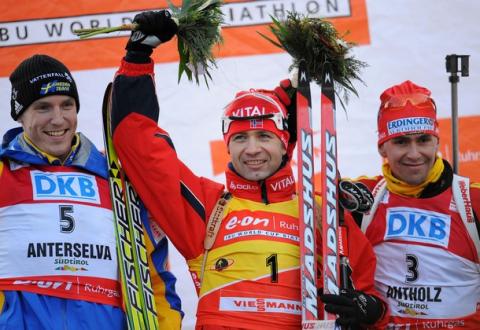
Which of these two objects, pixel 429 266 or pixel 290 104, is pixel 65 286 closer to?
pixel 290 104

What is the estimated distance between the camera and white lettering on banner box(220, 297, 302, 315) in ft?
12.2

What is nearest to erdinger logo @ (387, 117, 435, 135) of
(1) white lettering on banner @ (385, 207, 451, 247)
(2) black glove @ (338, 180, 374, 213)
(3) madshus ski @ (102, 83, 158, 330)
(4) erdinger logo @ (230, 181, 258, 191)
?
(1) white lettering on banner @ (385, 207, 451, 247)

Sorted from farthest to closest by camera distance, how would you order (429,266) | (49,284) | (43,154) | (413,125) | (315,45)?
(413,125) → (429,266) → (315,45) → (43,154) → (49,284)

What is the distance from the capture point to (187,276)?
514 cm

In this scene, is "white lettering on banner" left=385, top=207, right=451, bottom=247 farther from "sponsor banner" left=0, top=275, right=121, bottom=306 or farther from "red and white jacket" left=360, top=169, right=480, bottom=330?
"sponsor banner" left=0, top=275, right=121, bottom=306

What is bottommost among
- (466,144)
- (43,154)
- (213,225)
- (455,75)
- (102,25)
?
(213,225)

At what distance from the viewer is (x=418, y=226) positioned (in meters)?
4.19

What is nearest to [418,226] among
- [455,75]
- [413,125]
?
[413,125]

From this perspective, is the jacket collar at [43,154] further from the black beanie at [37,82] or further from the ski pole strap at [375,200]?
the ski pole strap at [375,200]

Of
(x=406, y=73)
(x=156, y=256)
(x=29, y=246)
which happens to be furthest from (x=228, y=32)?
(x=29, y=246)

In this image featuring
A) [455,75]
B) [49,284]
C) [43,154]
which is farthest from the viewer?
[455,75]

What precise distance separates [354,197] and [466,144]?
1792 millimetres

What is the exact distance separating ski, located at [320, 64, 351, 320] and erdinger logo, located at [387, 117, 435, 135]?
1.35 ft

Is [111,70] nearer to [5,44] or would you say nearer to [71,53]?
[71,53]
